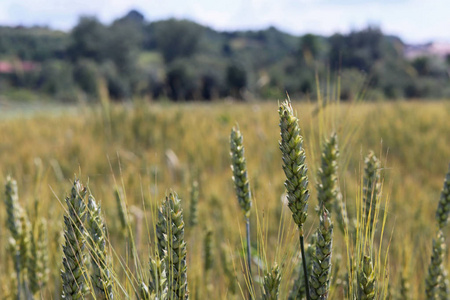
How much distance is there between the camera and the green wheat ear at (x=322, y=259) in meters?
0.55

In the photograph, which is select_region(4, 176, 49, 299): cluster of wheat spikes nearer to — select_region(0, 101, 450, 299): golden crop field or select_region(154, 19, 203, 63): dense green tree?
select_region(0, 101, 450, 299): golden crop field

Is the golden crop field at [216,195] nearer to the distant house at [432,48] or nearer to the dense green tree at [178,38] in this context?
the distant house at [432,48]

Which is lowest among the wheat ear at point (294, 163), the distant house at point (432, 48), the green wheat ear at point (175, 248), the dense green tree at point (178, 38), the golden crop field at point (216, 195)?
the golden crop field at point (216, 195)

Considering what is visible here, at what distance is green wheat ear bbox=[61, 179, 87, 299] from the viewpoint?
54cm

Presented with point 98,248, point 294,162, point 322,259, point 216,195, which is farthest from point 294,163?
point 216,195

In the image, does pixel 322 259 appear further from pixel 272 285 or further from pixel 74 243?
pixel 74 243

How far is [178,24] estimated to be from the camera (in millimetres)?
54031

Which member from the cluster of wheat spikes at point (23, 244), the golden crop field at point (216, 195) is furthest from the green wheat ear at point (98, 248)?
the cluster of wheat spikes at point (23, 244)

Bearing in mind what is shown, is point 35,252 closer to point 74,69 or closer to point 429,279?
point 429,279

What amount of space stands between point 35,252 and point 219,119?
473cm

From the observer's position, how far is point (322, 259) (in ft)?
Answer: 1.84

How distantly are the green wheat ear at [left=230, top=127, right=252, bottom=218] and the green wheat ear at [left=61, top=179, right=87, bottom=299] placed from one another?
0.83 feet

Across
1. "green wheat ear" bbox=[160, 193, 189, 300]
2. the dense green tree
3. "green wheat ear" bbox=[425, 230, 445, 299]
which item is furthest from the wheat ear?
the dense green tree

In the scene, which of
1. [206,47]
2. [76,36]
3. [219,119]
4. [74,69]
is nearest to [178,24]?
[206,47]
